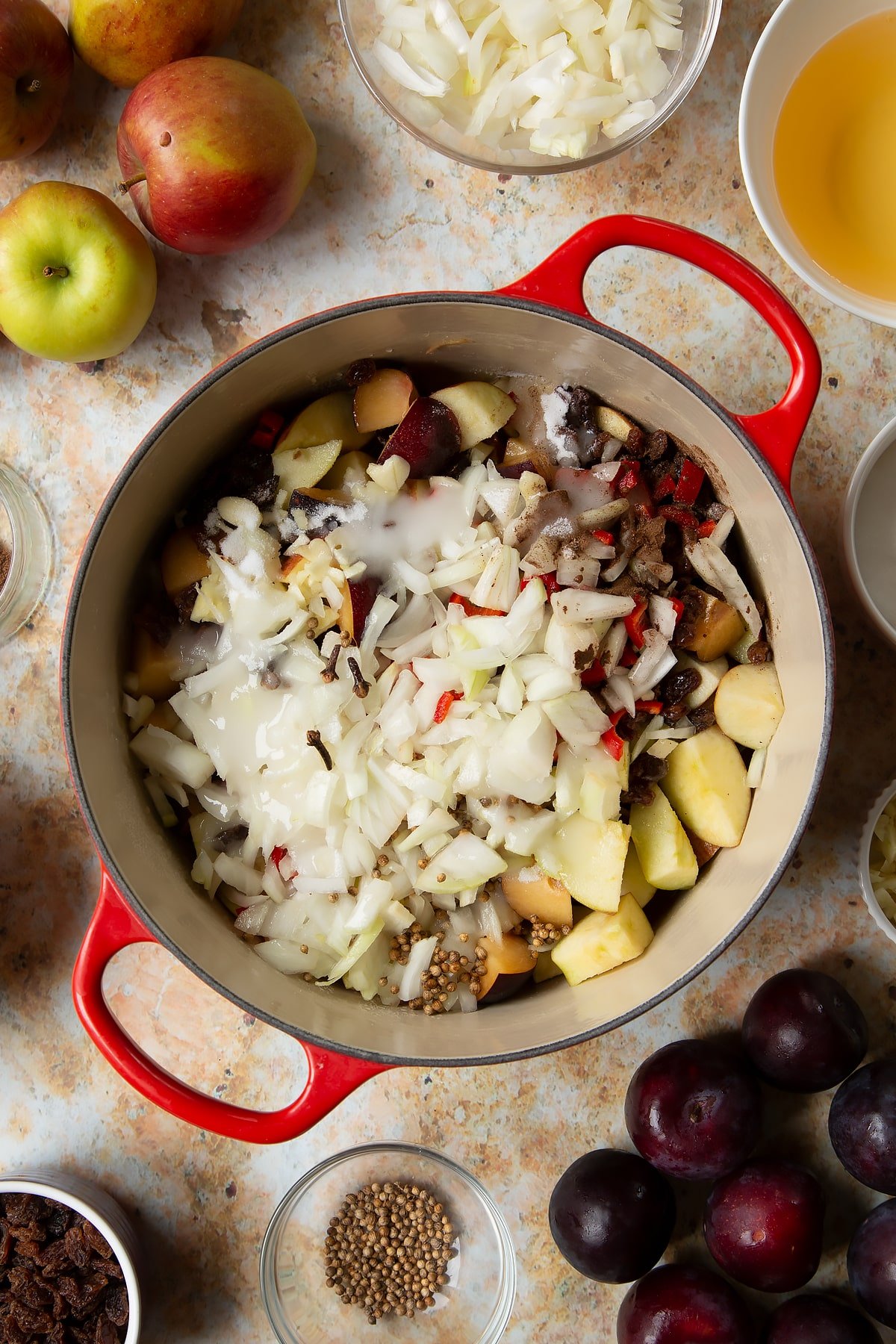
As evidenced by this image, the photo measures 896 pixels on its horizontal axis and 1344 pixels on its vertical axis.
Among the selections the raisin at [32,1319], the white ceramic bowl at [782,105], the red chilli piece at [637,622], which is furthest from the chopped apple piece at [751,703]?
the raisin at [32,1319]

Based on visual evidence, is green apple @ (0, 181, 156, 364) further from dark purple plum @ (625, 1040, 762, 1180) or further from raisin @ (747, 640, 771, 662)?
dark purple plum @ (625, 1040, 762, 1180)

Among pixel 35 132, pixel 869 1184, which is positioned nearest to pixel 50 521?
pixel 35 132

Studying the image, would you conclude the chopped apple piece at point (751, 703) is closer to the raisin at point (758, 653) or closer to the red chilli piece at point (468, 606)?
the raisin at point (758, 653)

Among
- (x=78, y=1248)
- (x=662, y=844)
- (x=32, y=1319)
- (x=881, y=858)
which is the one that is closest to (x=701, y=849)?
(x=662, y=844)

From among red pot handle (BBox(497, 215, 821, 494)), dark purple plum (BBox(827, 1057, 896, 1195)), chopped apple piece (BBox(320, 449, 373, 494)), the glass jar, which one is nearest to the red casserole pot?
red pot handle (BBox(497, 215, 821, 494))

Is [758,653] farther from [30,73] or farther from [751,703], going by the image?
[30,73]

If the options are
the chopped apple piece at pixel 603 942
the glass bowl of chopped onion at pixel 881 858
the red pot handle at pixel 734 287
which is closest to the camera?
the red pot handle at pixel 734 287

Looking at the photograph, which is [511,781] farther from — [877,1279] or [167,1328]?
[167,1328]
